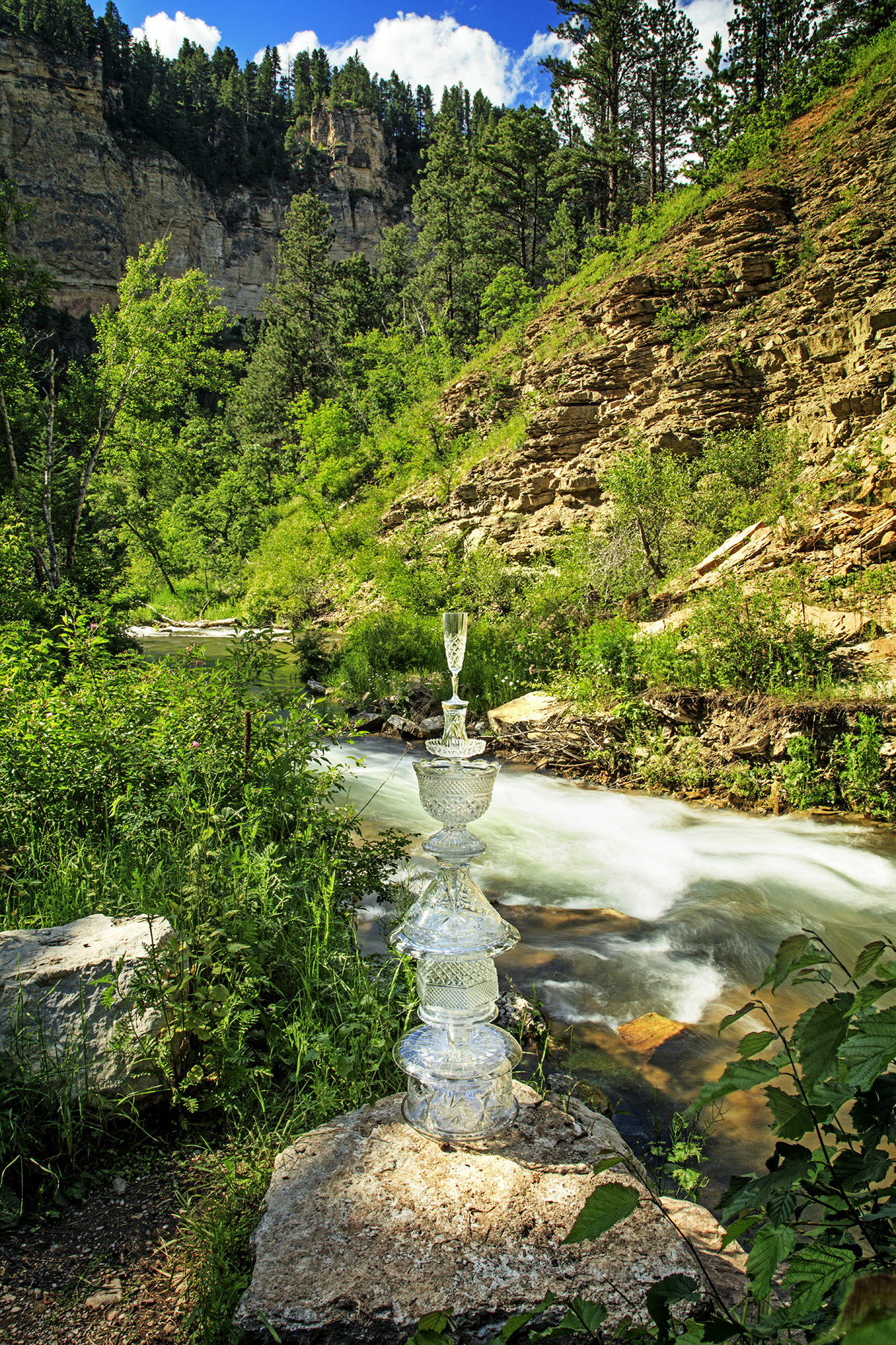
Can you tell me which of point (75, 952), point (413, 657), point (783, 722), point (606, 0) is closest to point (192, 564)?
point (413, 657)

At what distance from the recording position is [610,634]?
9883 millimetres

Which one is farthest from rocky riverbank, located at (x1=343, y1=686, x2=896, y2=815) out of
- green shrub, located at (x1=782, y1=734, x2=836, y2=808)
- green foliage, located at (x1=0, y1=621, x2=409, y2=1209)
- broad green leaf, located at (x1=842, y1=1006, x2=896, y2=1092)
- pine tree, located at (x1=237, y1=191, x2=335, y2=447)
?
pine tree, located at (x1=237, y1=191, x2=335, y2=447)

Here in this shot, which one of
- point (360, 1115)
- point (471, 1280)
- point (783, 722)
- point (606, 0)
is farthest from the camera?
point (606, 0)

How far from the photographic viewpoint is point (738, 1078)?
1.10 metres

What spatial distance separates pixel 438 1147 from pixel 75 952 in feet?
5.19

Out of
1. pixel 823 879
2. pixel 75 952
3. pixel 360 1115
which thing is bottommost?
pixel 823 879

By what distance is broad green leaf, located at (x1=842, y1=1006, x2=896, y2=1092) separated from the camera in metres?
0.83

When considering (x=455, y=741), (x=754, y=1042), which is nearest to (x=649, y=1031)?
(x=455, y=741)

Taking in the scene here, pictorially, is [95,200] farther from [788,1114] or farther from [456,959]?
[788,1114]

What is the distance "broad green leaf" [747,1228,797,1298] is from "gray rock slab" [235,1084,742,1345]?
0.76 meters

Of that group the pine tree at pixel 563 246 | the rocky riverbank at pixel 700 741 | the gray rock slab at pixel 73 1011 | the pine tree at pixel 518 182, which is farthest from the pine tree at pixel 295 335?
the gray rock slab at pixel 73 1011

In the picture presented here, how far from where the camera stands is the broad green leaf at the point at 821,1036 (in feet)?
3.15

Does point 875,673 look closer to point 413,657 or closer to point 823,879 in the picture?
point 823,879

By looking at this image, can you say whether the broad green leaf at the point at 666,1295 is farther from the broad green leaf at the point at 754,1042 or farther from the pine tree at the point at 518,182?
the pine tree at the point at 518,182
